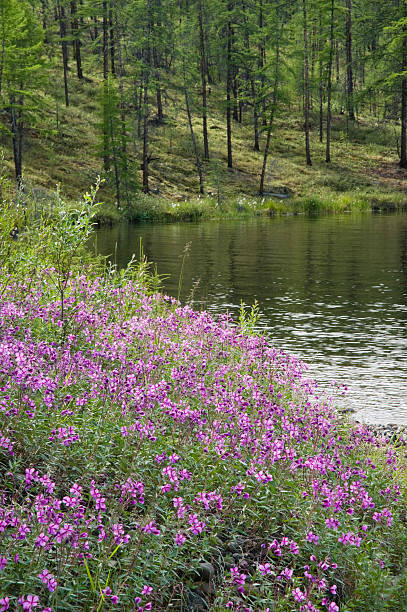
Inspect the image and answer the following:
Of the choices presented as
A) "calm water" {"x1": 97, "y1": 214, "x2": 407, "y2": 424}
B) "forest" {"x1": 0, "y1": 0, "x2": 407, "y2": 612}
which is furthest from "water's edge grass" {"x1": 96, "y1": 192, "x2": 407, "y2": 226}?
"forest" {"x1": 0, "y1": 0, "x2": 407, "y2": 612}

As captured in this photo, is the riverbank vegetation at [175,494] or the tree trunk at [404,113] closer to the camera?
the riverbank vegetation at [175,494]

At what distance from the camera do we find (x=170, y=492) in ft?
13.4

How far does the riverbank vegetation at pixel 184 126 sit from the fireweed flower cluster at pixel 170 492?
30.8 meters

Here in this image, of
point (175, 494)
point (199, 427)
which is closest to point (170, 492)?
point (175, 494)

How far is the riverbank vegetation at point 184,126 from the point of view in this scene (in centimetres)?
3969

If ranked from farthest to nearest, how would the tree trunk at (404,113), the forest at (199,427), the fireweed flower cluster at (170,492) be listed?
the tree trunk at (404,113), the forest at (199,427), the fireweed flower cluster at (170,492)

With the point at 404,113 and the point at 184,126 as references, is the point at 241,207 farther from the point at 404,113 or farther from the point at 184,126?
the point at 404,113

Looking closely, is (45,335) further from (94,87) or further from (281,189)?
(94,87)

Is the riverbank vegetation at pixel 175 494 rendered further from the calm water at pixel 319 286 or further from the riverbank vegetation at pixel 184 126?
the riverbank vegetation at pixel 184 126

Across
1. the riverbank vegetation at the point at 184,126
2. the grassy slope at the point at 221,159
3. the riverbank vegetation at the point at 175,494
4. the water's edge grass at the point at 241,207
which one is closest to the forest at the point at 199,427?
the riverbank vegetation at the point at 175,494

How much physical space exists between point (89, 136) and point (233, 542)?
1917 inches

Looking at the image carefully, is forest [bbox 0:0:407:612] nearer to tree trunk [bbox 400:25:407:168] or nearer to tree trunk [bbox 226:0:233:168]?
tree trunk [bbox 226:0:233:168]

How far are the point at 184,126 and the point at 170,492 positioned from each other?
58.3 m

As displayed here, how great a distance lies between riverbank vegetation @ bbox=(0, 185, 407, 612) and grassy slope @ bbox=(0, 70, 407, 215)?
3330 centimetres
